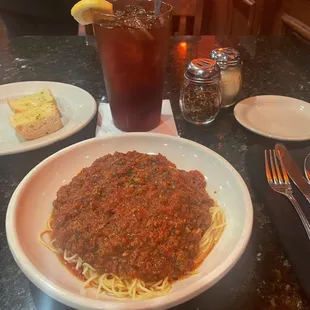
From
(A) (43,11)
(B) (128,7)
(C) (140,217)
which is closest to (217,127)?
(B) (128,7)

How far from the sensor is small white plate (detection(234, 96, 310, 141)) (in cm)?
152

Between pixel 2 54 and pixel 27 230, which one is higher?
pixel 27 230

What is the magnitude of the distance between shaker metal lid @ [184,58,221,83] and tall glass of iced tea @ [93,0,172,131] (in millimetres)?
136

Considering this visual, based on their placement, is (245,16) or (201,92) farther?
(245,16)

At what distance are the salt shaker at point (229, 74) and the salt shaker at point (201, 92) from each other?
127 mm

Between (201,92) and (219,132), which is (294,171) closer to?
(219,132)

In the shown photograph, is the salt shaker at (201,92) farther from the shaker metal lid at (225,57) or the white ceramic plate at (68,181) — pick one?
the white ceramic plate at (68,181)

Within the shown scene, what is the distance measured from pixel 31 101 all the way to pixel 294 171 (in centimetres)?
113

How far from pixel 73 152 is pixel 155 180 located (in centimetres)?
33

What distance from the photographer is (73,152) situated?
127 centimetres

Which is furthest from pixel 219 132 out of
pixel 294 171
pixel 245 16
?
pixel 245 16

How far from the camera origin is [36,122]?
1.46m

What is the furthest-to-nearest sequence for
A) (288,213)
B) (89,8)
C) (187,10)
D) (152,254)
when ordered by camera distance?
(187,10) → (89,8) → (288,213) → (152,254)

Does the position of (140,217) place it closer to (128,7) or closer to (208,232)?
(208,232)
